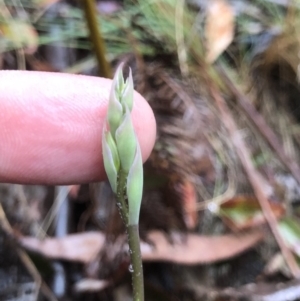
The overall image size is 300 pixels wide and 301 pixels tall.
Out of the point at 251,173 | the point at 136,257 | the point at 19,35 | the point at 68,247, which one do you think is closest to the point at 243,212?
the point at 251,173

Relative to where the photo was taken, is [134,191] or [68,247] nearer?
[134,191]

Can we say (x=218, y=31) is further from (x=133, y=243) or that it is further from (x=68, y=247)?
(x=133, y=243)

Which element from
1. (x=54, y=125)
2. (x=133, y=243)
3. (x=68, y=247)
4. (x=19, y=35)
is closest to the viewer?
(x=133, y=243)

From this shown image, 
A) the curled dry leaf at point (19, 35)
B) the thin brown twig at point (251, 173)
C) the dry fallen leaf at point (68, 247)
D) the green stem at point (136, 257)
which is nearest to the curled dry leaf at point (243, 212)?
the thin brown twig at point (251, 173)

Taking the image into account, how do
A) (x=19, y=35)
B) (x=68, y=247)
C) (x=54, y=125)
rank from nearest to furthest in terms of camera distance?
(x=54, y=125), (x=68, y=247), (x=19, y=35)

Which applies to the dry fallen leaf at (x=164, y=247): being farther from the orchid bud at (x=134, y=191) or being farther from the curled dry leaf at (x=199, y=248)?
the orchid bud at (x=134, y=191)

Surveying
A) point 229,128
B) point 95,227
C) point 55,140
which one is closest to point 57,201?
point 95,227

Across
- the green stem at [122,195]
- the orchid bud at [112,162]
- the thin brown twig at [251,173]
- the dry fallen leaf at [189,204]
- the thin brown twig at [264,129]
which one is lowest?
the dry fallen leaf at [189,204]
